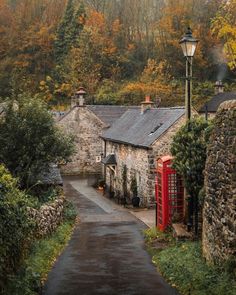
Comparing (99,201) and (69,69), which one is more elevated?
(69,69)

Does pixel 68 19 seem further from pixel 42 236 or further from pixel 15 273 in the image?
pixel 15 273

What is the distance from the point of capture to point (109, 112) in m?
49.9

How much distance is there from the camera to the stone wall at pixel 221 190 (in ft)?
33.5

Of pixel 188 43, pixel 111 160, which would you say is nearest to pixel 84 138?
pixel 111 160

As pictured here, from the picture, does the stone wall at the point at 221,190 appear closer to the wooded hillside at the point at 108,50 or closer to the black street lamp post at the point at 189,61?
the black street lamp post at the point at 189,61

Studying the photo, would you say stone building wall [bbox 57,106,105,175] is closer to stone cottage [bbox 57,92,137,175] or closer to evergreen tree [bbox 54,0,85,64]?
stone cottage [bbox 57,92,137,175]

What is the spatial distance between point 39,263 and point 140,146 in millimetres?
15539

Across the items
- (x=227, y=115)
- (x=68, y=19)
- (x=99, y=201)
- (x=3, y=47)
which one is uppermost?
(x=68, y=19)

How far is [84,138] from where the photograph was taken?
47812 millimetres

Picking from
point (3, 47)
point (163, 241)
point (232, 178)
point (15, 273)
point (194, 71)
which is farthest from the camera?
point (3, 47)

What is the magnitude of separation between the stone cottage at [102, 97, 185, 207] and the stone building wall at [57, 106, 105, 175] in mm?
8717

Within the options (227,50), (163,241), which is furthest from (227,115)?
(163,241)

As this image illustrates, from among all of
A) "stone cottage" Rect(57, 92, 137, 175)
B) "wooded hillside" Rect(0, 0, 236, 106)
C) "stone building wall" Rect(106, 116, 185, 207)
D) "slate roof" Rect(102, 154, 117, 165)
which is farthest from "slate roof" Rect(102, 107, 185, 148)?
"wooded hillside" Rect(0, 0, 236, 106)

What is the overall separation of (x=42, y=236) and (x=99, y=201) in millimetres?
14354
